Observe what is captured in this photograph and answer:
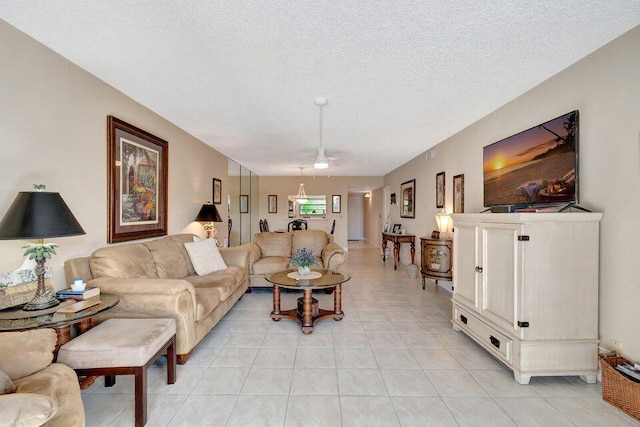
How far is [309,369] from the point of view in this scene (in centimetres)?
234

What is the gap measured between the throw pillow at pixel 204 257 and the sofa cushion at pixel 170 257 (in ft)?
0.33

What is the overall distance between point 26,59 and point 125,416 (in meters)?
2.47

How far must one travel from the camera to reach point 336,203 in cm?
942

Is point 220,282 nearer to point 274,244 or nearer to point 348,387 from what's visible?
point 348,387

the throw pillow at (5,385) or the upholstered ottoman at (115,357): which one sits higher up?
the throw pillow at (5,385)

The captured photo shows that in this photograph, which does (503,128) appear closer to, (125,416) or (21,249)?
(125,416)

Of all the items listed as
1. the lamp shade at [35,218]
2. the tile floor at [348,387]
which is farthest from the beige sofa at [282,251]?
the lamp shade at [35,218]

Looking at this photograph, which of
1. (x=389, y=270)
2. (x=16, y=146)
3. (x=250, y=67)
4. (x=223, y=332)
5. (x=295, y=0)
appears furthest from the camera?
(x=389, y=270)

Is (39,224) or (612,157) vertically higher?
(612,157)

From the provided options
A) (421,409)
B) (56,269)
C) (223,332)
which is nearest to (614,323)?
(421,409)

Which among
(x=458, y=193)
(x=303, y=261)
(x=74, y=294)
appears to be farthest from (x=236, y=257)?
(x=458, y=193)

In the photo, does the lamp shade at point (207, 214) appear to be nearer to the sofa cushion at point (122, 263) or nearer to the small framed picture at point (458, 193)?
the sofa cushion at point (122, 263)

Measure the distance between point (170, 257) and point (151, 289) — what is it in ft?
3.51

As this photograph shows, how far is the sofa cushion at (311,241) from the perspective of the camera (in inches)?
203
